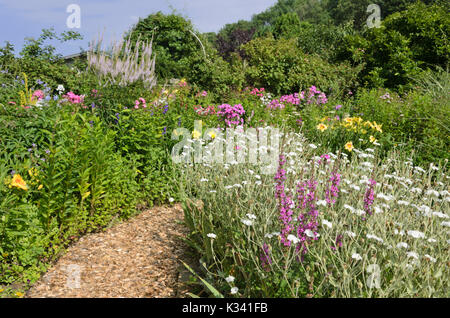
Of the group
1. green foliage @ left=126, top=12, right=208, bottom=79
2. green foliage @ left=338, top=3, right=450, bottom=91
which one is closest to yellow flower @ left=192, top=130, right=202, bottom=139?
green foliage @ left=338, top=3, right=450, bottom=91

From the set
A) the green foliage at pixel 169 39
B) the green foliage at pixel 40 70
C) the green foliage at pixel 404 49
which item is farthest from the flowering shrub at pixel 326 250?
the green foliage at pixel 169 39

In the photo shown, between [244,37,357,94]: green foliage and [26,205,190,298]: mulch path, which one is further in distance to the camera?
[244,37,357,94]: green foliage

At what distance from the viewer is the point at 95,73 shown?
8.77m

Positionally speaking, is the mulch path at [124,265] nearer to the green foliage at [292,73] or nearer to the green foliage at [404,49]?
the green foliage at [292,73]

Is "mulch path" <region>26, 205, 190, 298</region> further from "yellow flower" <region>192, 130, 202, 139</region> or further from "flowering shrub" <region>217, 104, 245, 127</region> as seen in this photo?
"flowering shrub" <region>217, 104, 245, 127</region>

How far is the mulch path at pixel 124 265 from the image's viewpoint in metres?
2.78

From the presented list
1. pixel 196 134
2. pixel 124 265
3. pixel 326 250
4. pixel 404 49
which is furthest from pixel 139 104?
pixel 404 49

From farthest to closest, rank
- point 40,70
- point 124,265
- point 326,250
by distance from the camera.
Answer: point 40,70
point 124,265
point 326,250

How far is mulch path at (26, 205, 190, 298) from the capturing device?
9.11 feet

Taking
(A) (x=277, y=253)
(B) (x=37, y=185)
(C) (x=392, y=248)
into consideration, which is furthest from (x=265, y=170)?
(B) (x=37, y=185)

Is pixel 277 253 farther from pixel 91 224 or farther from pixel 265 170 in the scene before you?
pixel 91 224

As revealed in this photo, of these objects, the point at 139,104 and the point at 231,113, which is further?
the point at 231,113

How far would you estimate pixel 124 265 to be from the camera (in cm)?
315

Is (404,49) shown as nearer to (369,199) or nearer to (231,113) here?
(231,113)
